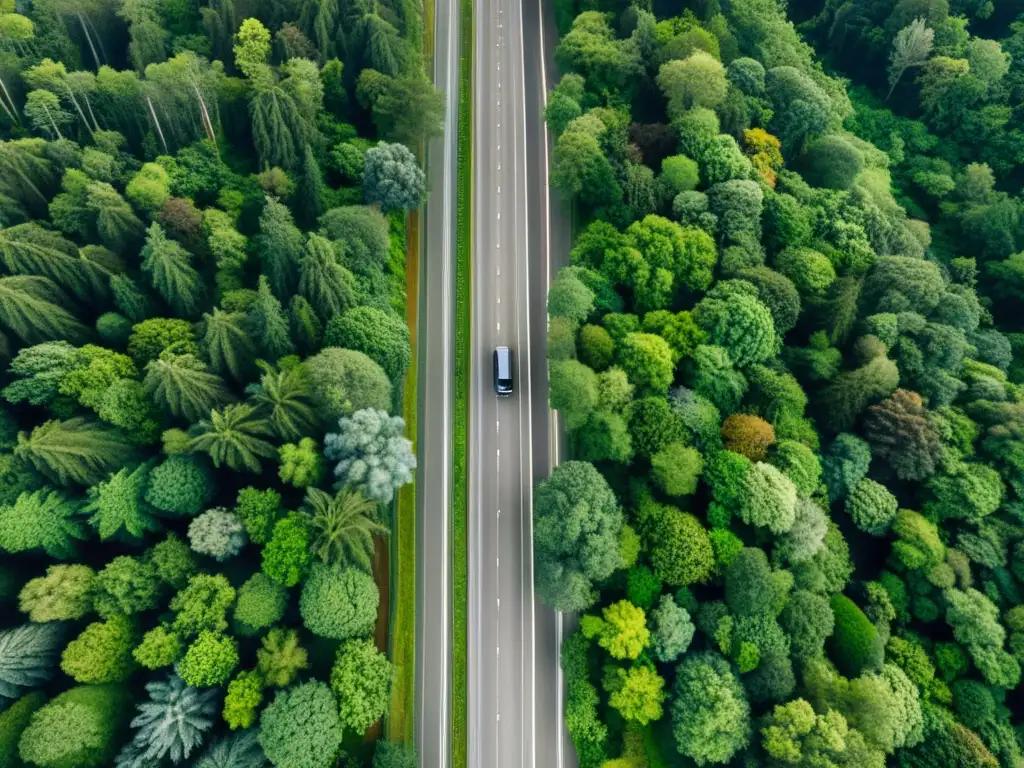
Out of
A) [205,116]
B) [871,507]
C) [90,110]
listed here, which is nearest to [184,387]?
[205,116]

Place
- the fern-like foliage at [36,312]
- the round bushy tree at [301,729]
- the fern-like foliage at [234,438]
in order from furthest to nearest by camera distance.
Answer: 1. the fern-like foliage at [36,312]
2. the fern-like foliage at [234,438]
3. the round bushy tree at [301,729]

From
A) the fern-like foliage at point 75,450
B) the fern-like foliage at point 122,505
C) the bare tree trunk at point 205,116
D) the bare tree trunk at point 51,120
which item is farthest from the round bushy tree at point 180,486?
the bare tree trunk at point 51,120

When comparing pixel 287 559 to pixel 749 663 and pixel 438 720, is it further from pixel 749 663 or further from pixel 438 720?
pixel 749 663

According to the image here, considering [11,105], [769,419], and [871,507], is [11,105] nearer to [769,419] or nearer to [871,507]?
[769,419]

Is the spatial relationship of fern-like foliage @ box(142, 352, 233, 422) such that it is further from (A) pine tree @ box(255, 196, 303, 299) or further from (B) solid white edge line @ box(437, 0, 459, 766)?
(B) solid white edge line @ box(437, 0, 459, 766)

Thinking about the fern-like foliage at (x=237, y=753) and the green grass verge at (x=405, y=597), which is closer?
the fern-like foliage at (x=237, y=753)

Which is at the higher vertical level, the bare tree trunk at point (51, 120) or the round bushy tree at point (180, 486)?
the bare tree trunk at point (51, 120)

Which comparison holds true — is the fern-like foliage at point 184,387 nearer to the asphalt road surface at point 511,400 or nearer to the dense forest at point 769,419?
the asphalt road surface at point 511,400
